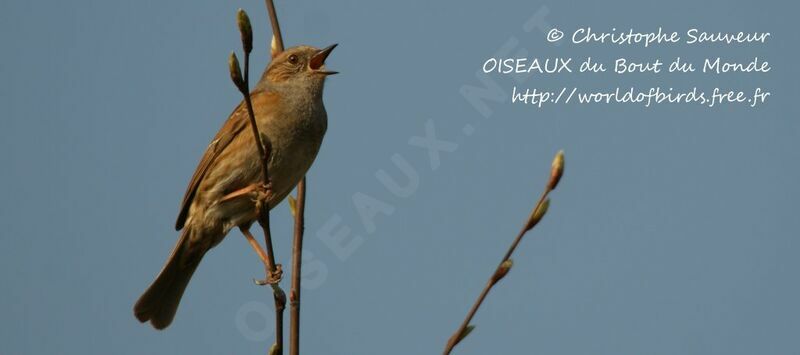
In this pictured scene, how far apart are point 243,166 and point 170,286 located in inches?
45.1

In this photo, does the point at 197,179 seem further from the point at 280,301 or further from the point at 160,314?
the point at 280,301

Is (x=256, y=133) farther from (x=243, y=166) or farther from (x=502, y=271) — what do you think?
(x=243, y=166)

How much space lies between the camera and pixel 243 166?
20.8 feet

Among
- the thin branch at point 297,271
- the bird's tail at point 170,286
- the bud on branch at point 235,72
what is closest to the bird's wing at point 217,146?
the bird's tail at point 170,286

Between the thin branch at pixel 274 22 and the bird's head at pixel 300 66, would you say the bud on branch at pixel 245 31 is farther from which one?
the bird's head at pixel 300 66

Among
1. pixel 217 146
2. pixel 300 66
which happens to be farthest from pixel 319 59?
pixel 217 146

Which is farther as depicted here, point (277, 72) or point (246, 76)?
point (277, 72)

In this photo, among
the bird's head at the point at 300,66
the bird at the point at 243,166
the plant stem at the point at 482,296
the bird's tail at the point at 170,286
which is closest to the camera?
the plant stem at the point at 482,296

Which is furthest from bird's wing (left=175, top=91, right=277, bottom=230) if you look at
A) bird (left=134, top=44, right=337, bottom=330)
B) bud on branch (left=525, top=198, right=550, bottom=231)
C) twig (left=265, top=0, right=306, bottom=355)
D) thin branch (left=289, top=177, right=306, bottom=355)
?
bud on branch (left=525, top=198, right=550, bottom=231)

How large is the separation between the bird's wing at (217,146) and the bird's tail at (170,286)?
0.16 meters

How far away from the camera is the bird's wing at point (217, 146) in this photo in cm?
665

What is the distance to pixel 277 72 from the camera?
7074 mm

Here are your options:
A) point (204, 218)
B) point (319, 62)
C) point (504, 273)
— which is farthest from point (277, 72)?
point (504, 273)

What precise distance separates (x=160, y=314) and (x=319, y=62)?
2.19m
